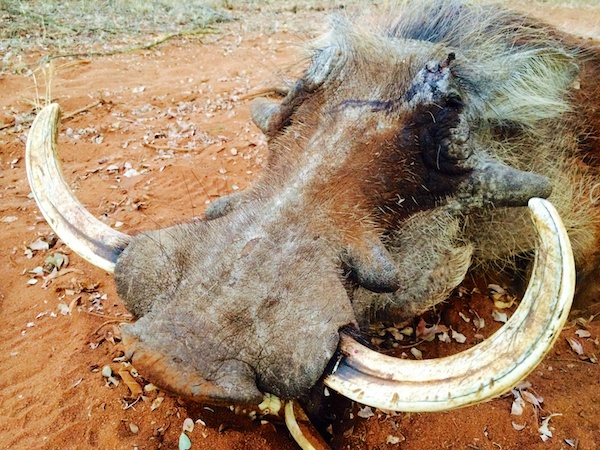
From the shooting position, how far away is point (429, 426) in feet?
8.50

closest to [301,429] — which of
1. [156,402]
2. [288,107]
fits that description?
[156,402]

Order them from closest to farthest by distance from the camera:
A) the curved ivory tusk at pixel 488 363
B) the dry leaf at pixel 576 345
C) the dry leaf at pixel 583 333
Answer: the curved ivory tusk at pixel 488 363 < the dry leaf at pixel 576 345 < the dry leaf at pixel 583 333

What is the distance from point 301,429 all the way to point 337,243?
77 centimetres

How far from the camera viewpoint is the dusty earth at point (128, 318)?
249 centimetres

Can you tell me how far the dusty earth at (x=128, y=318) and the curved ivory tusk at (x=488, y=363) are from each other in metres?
0.81

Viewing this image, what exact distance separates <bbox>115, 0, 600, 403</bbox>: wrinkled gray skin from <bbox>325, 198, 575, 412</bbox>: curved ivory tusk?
155mm

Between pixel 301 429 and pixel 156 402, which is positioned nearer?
pixel 301 429

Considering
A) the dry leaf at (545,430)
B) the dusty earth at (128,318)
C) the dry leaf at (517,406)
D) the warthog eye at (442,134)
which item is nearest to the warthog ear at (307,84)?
the warthog eye at (442,134)

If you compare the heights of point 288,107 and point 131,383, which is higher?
point 288,107

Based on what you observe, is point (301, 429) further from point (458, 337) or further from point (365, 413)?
point (458, 337)

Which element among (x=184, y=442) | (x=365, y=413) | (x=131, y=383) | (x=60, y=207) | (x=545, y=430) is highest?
(x=60, y=207)

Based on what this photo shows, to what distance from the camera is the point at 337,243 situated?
2.17m

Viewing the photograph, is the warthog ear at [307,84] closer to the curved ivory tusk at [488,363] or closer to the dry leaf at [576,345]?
the curved ivory tusk at [488,363]

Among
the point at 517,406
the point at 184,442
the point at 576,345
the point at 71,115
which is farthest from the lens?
the point at 71,115
